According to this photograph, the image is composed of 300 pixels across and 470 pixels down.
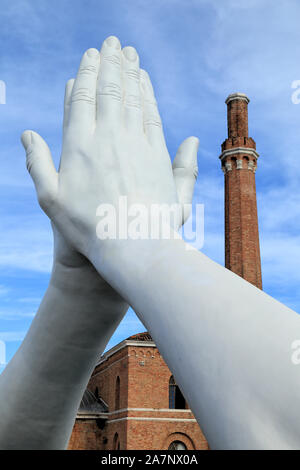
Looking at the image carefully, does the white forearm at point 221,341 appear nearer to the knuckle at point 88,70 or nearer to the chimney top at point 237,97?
the knuckle at point 88,70

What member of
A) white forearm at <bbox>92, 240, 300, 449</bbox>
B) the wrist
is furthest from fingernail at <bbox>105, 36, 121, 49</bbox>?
white forearm at <bbox>92, 240, 300, 449</bbox>

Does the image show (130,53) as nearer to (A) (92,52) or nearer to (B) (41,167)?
(A) (92,52)

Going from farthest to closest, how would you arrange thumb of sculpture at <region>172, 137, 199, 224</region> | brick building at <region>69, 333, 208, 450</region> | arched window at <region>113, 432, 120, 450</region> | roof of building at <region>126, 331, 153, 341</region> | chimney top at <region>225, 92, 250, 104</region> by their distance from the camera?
1. chimney top at <region>225, 92, 250, 104</region>
2. roof of building at <region>126, 331, 153, 341</region>
3. arched window at <region>113, 432, 120, 450</region>
4. brick building at <region>69, 333, 208, 450</region>
5. thumb of sculpture at <region>172, 137, 199, 224</region>

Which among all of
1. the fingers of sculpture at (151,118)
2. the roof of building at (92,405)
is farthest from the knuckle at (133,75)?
the roof of building at (92,405)

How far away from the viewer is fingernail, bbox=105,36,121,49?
282cm

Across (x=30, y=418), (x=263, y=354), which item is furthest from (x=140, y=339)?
(x=263, y=354)

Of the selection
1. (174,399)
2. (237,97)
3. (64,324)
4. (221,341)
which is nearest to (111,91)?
(64,324)

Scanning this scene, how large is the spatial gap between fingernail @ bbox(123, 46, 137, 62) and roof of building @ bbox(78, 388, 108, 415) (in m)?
22.6

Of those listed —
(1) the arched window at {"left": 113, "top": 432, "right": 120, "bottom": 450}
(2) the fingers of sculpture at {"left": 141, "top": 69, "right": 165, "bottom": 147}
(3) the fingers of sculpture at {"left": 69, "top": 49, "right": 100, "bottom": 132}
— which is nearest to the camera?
(3) the fingers of sculpture at {"left": 69, "top": 49, "right": 100, "bottom": 132}

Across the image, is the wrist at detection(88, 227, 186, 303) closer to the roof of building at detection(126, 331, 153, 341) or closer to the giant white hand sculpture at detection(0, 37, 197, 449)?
the giant white hand sculpture at detection(0, 37, 197, 449)

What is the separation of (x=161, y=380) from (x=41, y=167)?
2084 centimetres

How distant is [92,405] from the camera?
25.4 meters

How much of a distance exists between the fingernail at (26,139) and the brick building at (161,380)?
19.8m

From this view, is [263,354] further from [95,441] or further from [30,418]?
[95,441]
